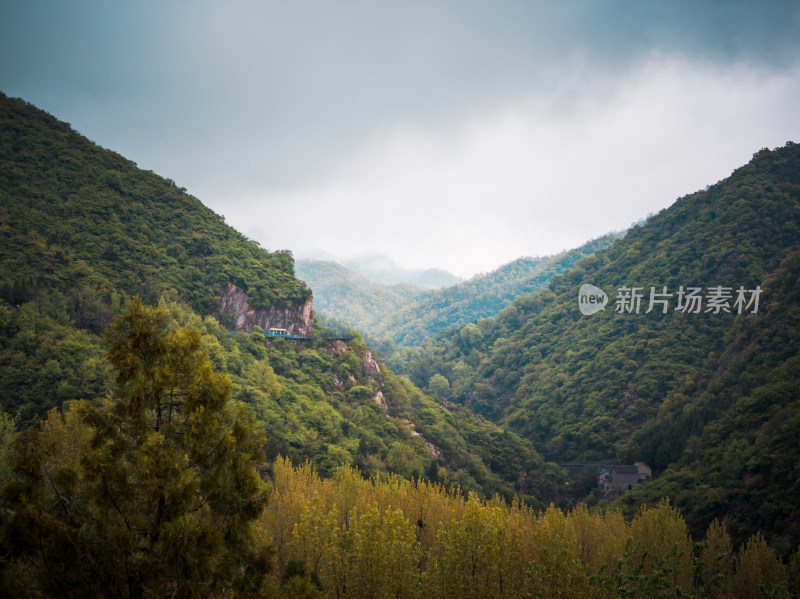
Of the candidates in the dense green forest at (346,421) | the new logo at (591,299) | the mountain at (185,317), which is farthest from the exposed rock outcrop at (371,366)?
the new logo at (591,299)

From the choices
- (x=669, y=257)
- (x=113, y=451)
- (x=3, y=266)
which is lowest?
(x=113, y=451)

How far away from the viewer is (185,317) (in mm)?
41875

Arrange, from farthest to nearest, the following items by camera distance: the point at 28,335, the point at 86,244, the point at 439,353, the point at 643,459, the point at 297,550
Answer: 1. the point at 439,353
2. the point at 643,459
3. the point at 86,244
4. the point at 28,335
5. the point at 297,550

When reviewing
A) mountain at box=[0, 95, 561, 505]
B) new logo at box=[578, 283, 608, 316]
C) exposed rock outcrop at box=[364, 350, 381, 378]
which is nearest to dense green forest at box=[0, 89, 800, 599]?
mountain at box=[0, 95, 561, 505]

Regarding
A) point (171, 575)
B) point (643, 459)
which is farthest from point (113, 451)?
point (643, 459)

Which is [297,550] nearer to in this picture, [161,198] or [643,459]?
[643,459]

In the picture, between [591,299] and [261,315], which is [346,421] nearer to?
[261,315]

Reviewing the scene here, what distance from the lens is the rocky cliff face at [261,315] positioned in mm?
50594

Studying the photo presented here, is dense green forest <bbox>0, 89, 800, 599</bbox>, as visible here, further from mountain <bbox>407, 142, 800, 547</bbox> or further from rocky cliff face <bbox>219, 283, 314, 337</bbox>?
rocky cliff face <bbox>219, 283, 314, 337</bbox>

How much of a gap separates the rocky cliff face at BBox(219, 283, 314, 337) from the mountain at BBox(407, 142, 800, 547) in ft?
122

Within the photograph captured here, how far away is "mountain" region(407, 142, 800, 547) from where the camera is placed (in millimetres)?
37938

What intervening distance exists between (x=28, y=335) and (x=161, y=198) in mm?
32181

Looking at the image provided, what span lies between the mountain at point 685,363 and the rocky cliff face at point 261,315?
37.1m

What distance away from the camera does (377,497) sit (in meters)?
26.4
